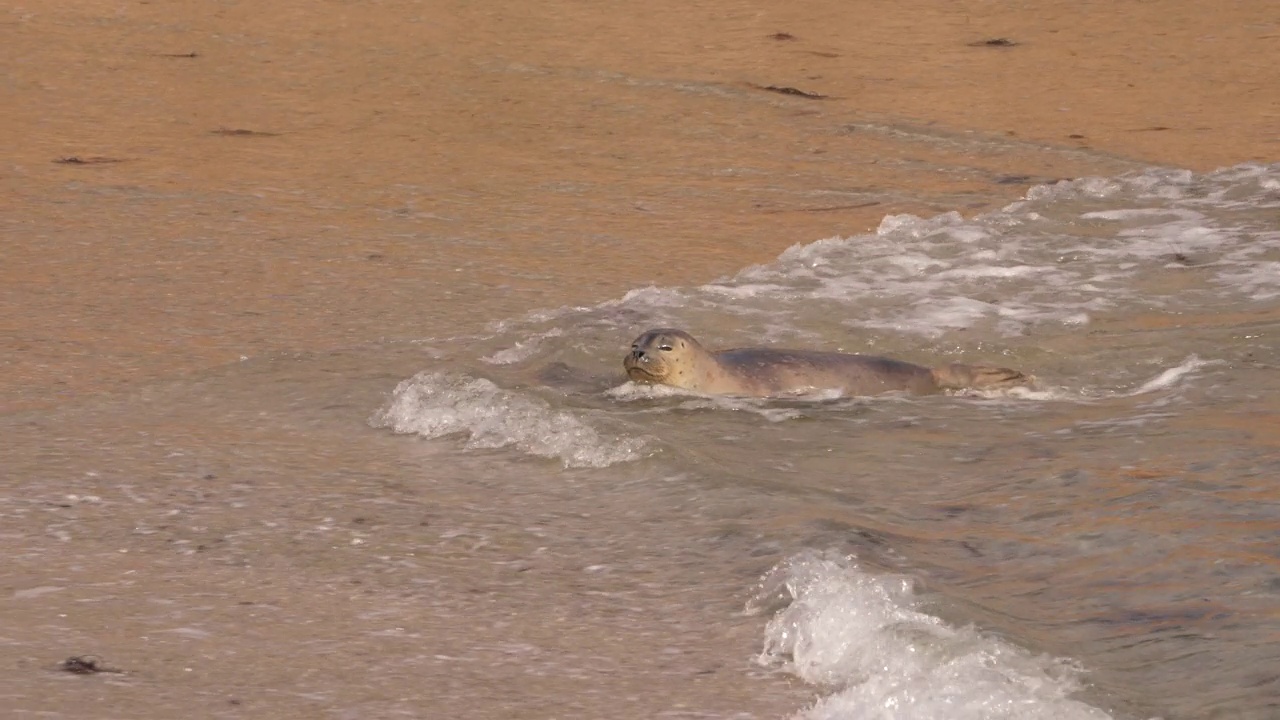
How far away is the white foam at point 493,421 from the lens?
4.45 meters

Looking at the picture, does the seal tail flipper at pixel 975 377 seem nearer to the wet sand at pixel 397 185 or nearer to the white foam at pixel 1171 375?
the white foam at pixel 1171 375

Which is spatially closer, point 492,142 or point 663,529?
point 663,529

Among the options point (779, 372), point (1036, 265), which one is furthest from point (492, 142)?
point (779, 372)

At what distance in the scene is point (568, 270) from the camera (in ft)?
22.2

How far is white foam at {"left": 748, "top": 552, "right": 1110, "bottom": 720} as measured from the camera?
2.83 m

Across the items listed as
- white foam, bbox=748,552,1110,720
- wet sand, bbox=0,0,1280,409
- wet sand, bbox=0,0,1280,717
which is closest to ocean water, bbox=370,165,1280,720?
white foam, bbox=748,552,1110,720

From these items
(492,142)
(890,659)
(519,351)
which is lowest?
(492,142)

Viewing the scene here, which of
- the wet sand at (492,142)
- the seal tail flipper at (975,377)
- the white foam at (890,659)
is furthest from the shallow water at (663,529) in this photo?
the wet sand at (492,142)

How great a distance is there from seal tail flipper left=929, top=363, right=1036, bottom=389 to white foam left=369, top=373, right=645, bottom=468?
119cm

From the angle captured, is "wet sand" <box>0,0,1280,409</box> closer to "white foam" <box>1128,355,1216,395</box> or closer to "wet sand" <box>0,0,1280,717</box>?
"wet sand" <box>0,0,1280,717</box>

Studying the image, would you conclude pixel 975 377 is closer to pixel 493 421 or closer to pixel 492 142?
pixel 493 421

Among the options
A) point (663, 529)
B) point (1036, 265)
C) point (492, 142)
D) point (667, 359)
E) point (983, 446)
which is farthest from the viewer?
point (492, 142)

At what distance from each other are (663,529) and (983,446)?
1039mm

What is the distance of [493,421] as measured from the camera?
473cm
